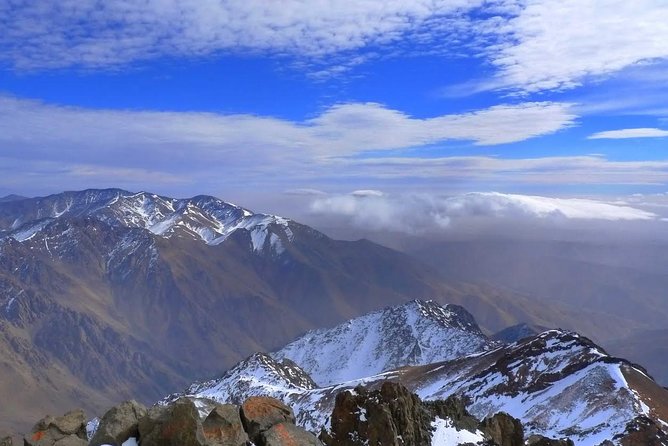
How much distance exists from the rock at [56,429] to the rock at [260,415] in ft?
32.3

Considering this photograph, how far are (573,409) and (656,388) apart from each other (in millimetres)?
20831

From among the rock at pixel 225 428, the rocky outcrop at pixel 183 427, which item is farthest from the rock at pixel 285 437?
the rock at pixel 225 428

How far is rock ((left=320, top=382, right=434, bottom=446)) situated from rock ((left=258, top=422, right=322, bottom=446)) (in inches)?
567

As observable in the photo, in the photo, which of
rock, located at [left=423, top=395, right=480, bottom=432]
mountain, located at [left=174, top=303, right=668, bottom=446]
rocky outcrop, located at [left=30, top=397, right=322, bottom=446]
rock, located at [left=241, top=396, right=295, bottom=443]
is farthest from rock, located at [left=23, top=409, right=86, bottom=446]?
mountain, located at [left=174, top=303, right=668, bottom=446]

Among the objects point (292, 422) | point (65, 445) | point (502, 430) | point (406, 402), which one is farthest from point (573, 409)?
point (65, 445)

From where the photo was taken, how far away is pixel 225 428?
1313 inches

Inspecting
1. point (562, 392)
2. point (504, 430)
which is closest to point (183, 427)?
point (504, 430)

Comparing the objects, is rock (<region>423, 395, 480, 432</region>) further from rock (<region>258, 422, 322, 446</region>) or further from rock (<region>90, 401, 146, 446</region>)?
rock (<region>90, 401, 146, 446</region>)

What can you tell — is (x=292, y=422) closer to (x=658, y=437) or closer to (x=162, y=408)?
(x=162, y=408)

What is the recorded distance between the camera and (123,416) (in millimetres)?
35344

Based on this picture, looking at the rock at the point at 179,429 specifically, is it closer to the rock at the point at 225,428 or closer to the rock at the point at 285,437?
the rock at the point at 225,428

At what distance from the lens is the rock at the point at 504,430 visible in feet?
214

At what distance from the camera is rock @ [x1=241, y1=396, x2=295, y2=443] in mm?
36125

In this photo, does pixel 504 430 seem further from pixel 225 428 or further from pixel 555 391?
pixel 555 391
